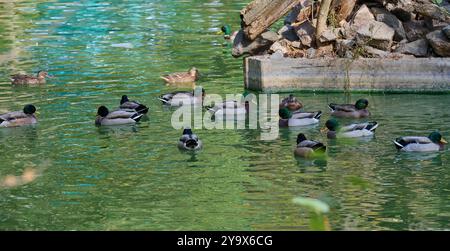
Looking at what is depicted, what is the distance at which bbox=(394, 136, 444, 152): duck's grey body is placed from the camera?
15.8 metres

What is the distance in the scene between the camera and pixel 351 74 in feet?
66.2

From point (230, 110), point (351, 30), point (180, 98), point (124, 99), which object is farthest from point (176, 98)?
point (351, 30)

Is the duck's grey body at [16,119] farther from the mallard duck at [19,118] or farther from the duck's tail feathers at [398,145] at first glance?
the duck's tail feathers at [398,145]

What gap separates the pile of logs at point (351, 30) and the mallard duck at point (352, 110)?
6.50ft

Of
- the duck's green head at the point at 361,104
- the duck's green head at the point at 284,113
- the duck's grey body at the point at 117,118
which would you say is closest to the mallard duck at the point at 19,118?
the duck's grey body at the point at 117,118

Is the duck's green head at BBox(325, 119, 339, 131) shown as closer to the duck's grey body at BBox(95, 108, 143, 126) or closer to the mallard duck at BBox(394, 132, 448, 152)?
the mallard duck at BBox(394, 132, 448, 152)

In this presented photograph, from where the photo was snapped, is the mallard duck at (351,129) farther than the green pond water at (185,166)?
Yes

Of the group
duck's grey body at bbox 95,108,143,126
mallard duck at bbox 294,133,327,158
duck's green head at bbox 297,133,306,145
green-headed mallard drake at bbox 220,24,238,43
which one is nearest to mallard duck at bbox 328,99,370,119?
duck's green head at bbox 297,133,306,145

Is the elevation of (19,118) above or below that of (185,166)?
above

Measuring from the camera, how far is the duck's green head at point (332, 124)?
55.7 feet

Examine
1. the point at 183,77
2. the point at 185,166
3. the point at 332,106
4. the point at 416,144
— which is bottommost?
the point at 185,166

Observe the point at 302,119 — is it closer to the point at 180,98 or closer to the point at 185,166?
the point at 180,98

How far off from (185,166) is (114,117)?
10.2 ft
